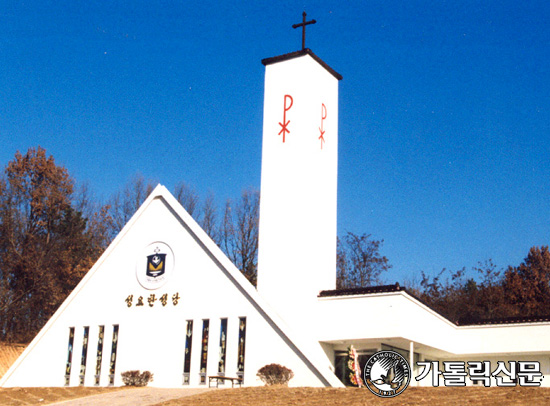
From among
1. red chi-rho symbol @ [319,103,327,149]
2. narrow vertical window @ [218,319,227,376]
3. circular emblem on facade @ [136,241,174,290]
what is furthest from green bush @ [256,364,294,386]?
red chi-rho symbol @ [319,103,327,149]

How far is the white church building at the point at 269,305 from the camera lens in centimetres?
2399

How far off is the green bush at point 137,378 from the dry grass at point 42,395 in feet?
3.59

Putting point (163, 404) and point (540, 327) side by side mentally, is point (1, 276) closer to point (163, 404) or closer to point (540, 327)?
point (163, 404)

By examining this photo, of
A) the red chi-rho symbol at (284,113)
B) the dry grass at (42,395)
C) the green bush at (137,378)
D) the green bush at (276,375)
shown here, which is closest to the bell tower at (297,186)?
the red chi-rho symbol at (284,113)

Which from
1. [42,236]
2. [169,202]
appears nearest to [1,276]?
[42,236]

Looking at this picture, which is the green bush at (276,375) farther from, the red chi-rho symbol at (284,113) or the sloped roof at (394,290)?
the red chi-rho symbol at (284,113)

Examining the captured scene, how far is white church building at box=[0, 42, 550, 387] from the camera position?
2399 cm

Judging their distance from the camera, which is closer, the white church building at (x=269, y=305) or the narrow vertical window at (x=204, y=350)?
the white church building at (x=269, y=305)

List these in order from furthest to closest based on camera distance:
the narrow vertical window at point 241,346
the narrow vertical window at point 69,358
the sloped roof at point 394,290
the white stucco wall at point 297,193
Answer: the narrow vertical window at point 69,358 < the white stucco wall at point 297,193 < the narrow vertical window at point 241,346 < the sloped roof at point 394,290

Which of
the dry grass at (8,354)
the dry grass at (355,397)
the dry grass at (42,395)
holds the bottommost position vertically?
the dry grass at (42,395)

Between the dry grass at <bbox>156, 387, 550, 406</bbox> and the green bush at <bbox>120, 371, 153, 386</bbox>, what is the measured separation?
5456 mm

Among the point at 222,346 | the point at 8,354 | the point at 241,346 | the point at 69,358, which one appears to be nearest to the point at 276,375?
the point at 241,346

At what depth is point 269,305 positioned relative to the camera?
25.7 meters

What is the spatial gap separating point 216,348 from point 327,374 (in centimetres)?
461
